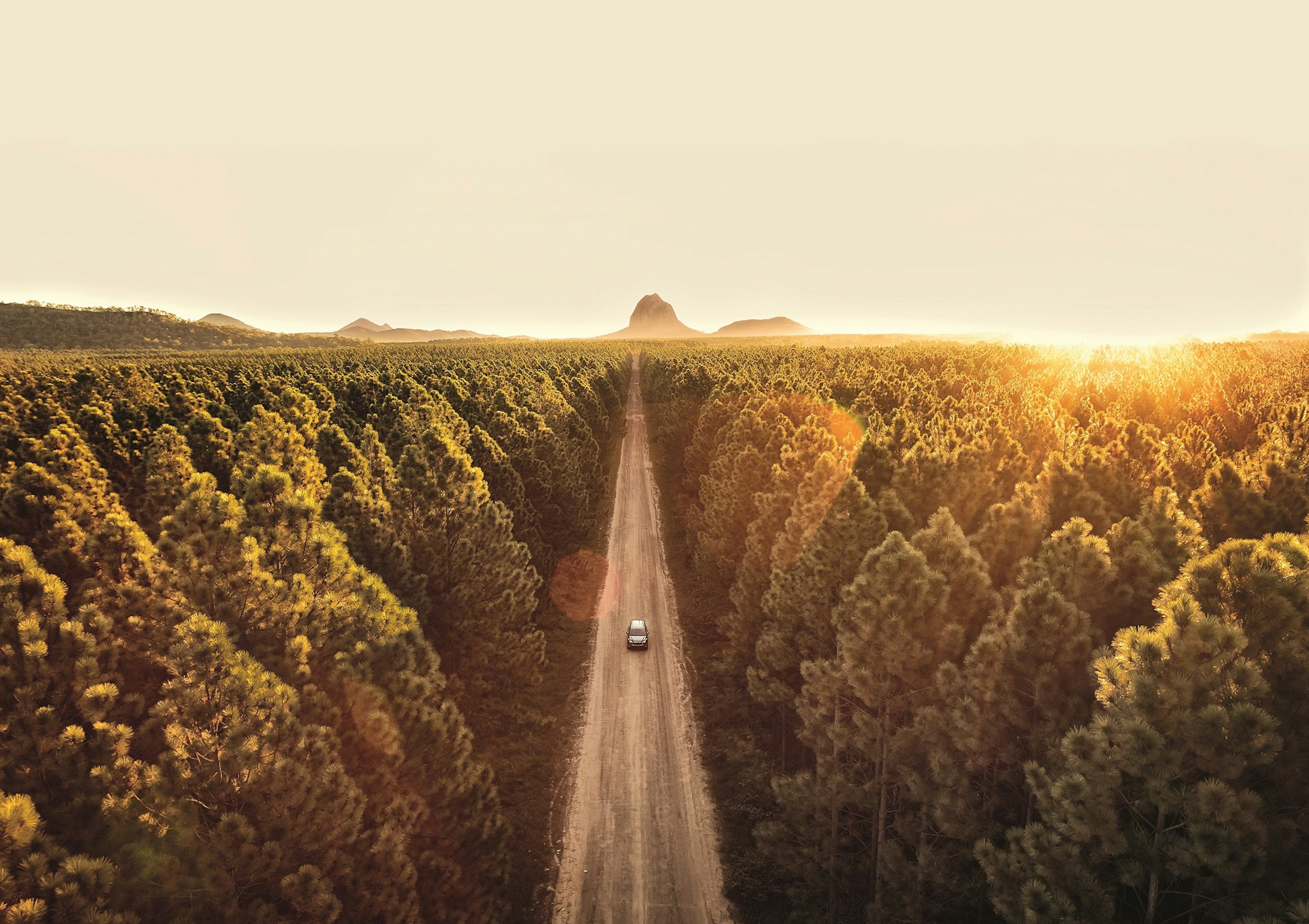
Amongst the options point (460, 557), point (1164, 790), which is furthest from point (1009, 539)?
point (460, 557)

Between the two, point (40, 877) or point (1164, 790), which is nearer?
point (40, 877)

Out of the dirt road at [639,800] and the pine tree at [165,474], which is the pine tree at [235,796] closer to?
the pine tree at [165,474]

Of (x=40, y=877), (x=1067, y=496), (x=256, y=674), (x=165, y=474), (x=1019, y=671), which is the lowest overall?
(x=40, y=877)

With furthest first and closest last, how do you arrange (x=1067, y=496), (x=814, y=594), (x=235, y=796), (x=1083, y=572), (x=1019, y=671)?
(x=814, y=594) < (x=1067, y=496) < (x=1083, y=572) < (x=1019, y=671) < (x=235, y=796)

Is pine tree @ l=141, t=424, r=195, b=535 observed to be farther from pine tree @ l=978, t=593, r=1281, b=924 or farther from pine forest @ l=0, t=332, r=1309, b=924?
pine tree @ l=978, t=593, r=1281, b=924

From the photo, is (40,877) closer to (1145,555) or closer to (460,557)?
(460,557)

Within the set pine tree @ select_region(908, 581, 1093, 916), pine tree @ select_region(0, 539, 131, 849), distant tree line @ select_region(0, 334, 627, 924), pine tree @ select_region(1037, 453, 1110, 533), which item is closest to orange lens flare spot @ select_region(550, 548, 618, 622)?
distant tree line @ select_region(0, 334, 627, 924)

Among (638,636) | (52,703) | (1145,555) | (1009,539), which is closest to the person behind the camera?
(52,703)

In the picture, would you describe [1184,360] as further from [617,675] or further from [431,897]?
[431,897]
